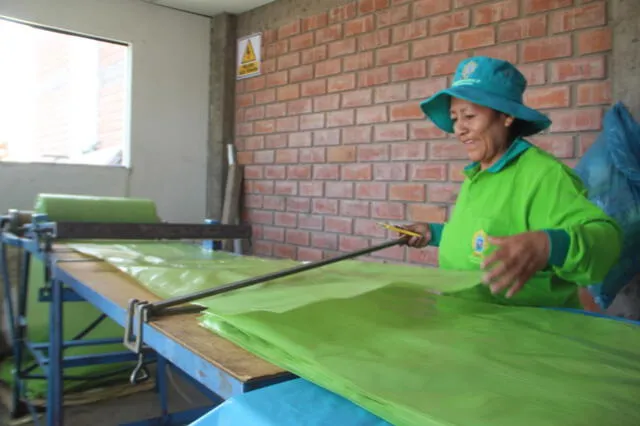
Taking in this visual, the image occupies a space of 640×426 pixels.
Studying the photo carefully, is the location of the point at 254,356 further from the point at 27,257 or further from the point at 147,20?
the point at 147,20

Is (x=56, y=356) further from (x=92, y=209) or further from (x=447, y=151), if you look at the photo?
(x=447, y=151)

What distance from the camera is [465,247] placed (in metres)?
1.40

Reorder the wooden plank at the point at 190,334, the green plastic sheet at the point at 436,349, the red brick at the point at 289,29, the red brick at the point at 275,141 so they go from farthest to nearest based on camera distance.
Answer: the red brick at the point at 275,141 → the red brick at the point at 289,29 → the wooden plank at the point at 190,334 → the green plastic sheet at the point at 436,349

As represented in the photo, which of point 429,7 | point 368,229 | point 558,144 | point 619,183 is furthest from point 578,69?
point 368,229

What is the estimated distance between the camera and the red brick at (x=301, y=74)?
3.35 m

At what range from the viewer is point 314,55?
10.9 feet

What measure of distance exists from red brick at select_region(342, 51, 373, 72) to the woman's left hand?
7.27ft

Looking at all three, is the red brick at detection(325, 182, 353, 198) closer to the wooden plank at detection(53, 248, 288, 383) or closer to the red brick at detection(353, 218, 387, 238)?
the red brick at detection(353, 218, 387, 238)

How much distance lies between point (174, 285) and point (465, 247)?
2.41 feet

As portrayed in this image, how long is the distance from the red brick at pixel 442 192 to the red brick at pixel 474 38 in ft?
2.15

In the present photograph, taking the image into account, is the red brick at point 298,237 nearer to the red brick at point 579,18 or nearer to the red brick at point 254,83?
the red brick at point 254,83

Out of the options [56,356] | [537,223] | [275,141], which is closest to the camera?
[537,223]

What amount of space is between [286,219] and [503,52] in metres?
1.70

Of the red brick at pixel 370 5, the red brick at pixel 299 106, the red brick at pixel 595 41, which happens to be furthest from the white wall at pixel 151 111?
the red brick at pixel 595 41
